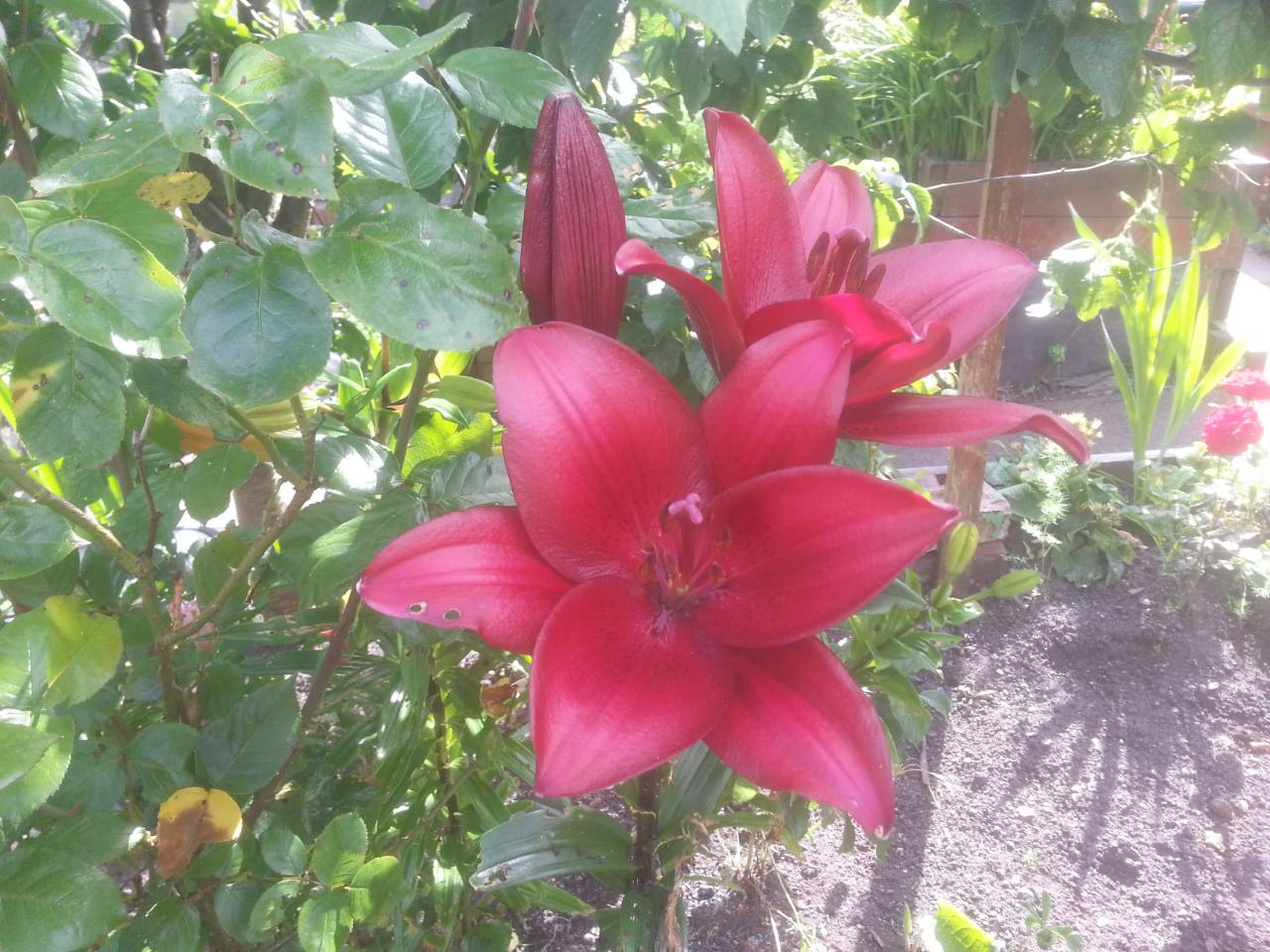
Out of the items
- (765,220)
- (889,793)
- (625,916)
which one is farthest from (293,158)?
(625,916)

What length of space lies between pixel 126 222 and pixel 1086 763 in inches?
67.5

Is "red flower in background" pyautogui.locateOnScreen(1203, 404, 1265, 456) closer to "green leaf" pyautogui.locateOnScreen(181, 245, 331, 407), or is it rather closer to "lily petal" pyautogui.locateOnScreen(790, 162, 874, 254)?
"lily petal" pyautogui.locateOnScreen(790, 162, 874, 254)

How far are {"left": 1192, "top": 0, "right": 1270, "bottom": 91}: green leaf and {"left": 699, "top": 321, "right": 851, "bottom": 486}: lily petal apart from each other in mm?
836

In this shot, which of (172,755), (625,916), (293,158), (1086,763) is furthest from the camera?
(1086,763)

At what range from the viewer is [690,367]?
0.58m

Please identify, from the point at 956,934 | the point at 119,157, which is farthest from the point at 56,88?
the point at 956,934

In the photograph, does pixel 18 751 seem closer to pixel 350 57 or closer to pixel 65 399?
pixel 65 399

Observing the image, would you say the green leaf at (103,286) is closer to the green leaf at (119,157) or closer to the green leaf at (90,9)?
the green leaf at (119,157)

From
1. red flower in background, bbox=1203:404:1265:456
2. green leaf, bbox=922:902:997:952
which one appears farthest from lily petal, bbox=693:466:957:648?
red flower in background, bbox=1203:404:1265:456

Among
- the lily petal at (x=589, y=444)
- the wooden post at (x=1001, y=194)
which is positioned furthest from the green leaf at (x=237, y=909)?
the wooden post at (x=1001, y=194)

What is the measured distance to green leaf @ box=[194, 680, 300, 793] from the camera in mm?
586

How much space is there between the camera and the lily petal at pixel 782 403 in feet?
1.20

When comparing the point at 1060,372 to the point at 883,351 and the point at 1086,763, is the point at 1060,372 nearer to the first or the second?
the point at 1086,763

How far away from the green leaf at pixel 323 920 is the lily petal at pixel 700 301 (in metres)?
0.37
